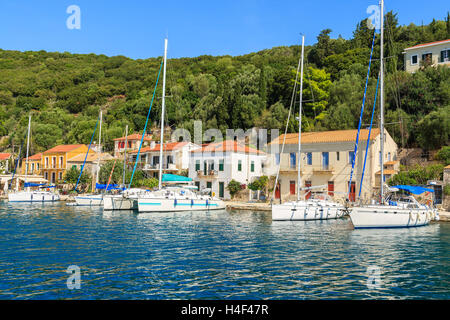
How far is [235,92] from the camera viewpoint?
64.0 meters

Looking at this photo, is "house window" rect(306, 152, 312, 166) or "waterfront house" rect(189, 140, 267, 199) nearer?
"house window" rect(306, 152, 312, 166)

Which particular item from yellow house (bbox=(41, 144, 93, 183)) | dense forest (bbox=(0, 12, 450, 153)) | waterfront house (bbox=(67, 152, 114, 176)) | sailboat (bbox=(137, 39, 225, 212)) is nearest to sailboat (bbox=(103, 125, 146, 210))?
sailboat (bbox=(137, 39, 225, 212))

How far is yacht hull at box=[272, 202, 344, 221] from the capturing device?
1155 inches

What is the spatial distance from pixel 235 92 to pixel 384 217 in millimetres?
41935

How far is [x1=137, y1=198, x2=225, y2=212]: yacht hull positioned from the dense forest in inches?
556

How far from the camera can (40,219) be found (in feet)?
96.9

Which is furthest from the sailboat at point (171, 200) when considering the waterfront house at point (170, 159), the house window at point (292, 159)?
the waterfront house at point (170, 159)

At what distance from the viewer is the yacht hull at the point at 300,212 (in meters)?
29.3

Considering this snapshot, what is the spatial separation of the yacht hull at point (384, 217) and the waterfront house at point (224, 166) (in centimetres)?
2319

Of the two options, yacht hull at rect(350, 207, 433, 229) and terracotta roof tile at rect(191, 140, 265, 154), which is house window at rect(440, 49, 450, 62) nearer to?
terracotta roof tile at rect(191, 140, 265, 154)

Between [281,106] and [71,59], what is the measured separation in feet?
355

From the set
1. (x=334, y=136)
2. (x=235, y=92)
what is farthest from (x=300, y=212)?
(x=235, y=92)

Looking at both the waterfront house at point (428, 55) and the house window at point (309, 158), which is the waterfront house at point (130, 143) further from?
the waterfront house at point (428, 55)

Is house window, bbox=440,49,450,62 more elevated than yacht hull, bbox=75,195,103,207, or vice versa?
house window, bbox=440,49,450,62
